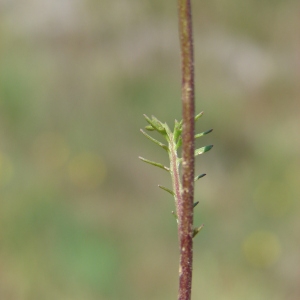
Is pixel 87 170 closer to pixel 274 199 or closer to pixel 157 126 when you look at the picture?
pixel 274 199

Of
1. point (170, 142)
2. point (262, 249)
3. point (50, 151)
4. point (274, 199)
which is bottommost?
point (262, 249)

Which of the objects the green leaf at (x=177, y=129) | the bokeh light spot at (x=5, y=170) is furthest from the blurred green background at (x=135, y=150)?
the green leaf at (x=177, y=129)

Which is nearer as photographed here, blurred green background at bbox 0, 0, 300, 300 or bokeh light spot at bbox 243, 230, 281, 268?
blurred green background at bbox 0, 0, 300, 300

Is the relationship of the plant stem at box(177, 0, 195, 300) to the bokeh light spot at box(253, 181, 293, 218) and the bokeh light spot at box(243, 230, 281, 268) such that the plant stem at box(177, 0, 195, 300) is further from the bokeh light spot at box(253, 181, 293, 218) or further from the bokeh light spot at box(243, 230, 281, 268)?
the bokeh light spot at box(253, 181, 293, 218)

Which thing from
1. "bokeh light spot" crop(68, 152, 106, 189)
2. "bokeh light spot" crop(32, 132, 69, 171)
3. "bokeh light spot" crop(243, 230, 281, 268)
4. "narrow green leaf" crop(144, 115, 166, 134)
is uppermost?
"narrow green leaf" crop(144, 115, 166, 134)

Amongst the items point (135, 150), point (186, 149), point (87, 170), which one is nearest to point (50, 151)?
point (87, 170)

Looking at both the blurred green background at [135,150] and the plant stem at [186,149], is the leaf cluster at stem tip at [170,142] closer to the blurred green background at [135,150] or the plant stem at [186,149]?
the plant stem at [186,149]

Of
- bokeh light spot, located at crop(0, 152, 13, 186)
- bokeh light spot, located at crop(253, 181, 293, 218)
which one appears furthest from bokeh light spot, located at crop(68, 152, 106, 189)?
bokeh light spot, located at crop(253, 181, 293, 218)

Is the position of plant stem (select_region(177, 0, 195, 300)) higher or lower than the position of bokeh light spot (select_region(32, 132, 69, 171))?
higher
